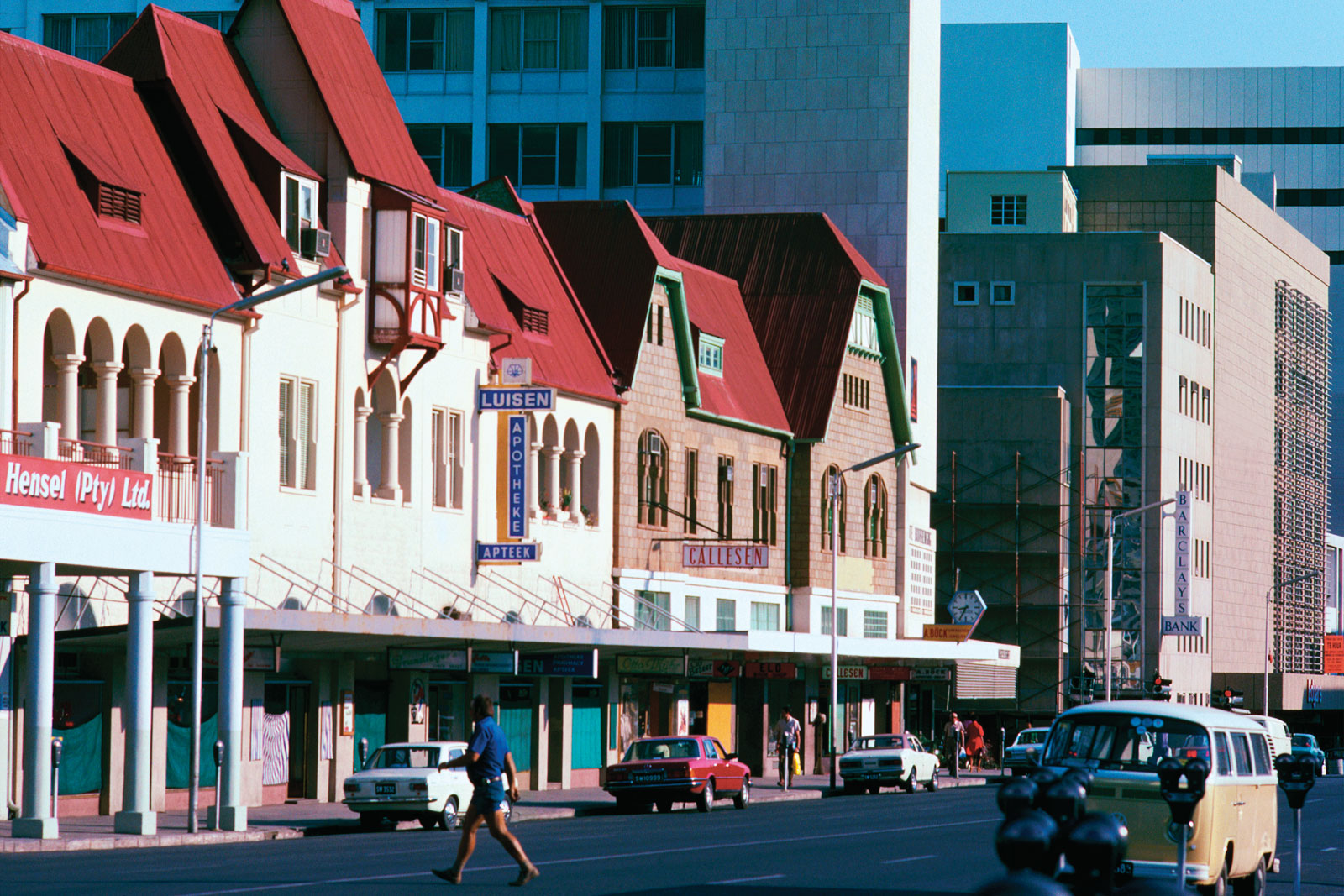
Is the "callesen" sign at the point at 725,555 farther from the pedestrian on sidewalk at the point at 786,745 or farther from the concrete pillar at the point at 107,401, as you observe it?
the concrete pillar at the point at 107,401

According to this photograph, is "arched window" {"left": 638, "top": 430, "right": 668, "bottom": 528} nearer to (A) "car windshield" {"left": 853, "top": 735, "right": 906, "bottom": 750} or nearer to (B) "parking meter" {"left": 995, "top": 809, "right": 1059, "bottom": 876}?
(A) "car windshield" {"left": 853, "top": 735, "right": 906, "bottom": 750}

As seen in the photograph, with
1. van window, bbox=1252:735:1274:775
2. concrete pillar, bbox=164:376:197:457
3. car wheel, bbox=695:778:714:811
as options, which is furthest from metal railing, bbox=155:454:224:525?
van window, bbox=1252:735:1274:775

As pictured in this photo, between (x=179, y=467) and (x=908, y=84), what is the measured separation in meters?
40.6

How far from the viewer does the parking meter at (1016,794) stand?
10070 millimetres

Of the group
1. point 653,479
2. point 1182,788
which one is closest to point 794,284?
point 653,479

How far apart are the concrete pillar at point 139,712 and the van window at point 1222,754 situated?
14747 millimetres

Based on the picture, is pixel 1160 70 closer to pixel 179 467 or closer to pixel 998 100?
pixel 998 100

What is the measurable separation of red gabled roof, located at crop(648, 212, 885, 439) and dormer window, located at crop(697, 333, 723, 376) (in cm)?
368

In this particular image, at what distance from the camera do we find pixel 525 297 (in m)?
47.3

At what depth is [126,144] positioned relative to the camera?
35.4m

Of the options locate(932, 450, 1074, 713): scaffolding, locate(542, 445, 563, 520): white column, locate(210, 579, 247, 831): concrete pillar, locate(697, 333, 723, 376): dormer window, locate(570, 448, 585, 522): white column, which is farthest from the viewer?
locate(932, 450, 1074, 713): scaffolding

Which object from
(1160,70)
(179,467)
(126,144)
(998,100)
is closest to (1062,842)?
(179,467)

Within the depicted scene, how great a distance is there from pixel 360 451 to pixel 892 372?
1040 inches

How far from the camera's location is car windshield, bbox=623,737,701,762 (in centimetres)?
3875
